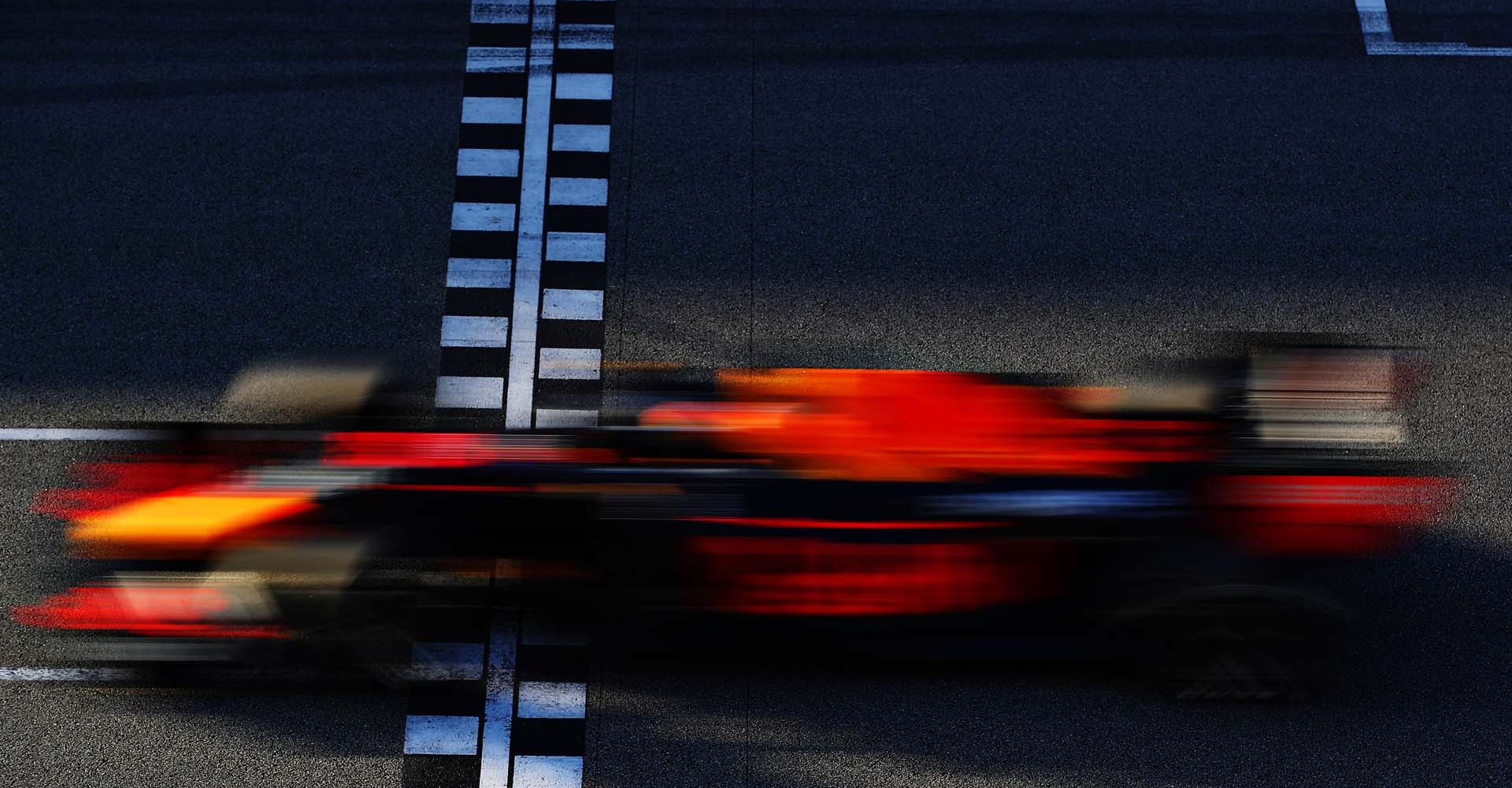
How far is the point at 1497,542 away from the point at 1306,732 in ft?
5.41

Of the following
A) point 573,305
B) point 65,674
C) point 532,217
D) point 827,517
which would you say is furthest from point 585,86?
point 65,674

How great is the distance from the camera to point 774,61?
902 cm

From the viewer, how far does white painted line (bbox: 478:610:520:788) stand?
6707 mm

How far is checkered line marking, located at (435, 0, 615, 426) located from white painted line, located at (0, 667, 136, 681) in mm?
2189

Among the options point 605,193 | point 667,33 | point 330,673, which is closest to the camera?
point 330,673

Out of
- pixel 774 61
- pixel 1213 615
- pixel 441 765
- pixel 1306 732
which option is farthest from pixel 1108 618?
pixel 774 61

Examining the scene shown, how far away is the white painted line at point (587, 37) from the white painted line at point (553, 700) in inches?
174

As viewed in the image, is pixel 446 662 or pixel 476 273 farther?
pixel 476 273

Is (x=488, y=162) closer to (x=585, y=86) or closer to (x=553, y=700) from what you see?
(x=585, y=86)

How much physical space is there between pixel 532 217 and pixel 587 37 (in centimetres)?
153

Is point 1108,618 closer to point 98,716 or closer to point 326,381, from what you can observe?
point 326,381

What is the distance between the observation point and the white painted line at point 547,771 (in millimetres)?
6684

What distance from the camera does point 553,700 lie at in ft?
22.5

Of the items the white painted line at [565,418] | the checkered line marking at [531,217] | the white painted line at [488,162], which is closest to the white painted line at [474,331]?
the checkered line marking at [531,217]
